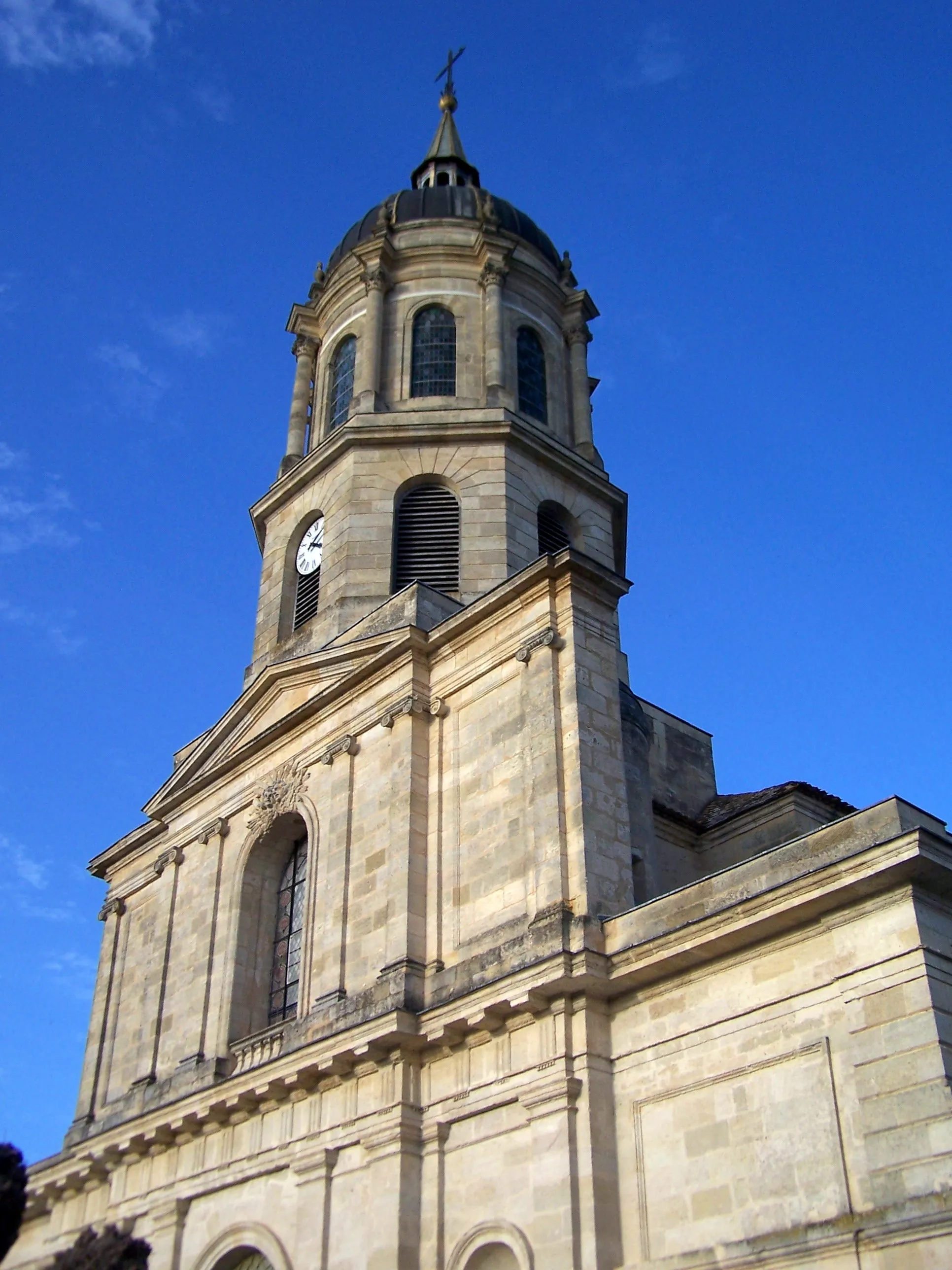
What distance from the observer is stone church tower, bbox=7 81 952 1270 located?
14023 millimetres

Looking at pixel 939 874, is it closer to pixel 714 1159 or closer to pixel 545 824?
pixel 714 1159

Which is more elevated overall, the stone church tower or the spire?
the spire

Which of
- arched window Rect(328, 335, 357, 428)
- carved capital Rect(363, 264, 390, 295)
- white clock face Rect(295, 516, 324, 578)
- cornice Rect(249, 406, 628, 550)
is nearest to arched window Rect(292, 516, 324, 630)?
white clock face Rect(295, 516, 324, 578)

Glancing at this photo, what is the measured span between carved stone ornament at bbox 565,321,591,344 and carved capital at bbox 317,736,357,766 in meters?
12.0

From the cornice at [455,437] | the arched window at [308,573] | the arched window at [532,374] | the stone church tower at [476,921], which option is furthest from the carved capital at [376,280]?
the arched window at [308,573]

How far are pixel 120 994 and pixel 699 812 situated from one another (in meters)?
10.6

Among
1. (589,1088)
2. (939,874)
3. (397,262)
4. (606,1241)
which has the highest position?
(397,262)

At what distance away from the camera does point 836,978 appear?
14.2 metres

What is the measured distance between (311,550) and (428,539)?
2.68 m

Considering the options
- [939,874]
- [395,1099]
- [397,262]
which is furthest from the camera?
[397,262]

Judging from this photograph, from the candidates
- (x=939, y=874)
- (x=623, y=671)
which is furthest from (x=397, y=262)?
(x=939, y=874)

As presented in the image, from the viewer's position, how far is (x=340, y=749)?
835 inches

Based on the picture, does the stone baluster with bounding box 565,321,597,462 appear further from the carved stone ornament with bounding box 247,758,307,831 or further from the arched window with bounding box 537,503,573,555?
the carved stone ornament with bounding box 247,758,307,831

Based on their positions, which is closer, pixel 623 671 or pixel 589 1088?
pixel 589 1088
